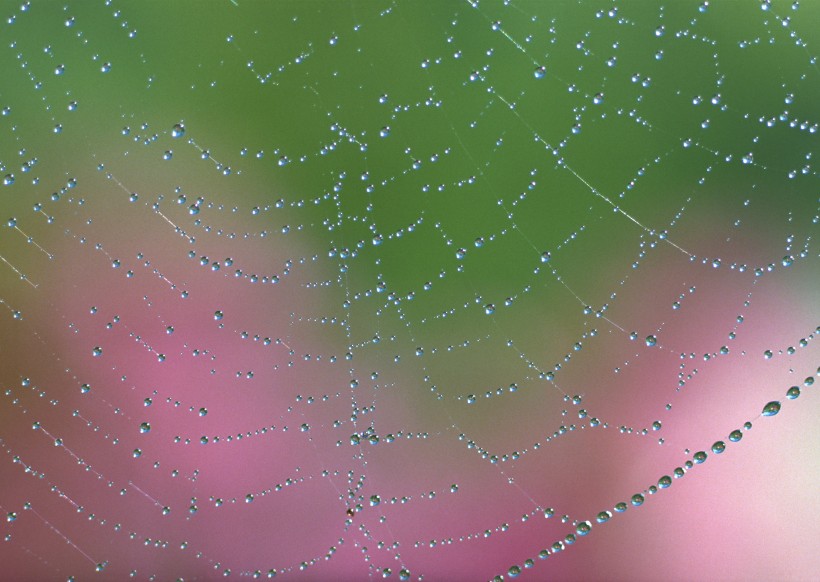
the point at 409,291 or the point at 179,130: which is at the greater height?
the point at 179,130

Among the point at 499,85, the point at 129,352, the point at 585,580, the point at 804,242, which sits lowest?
the point at 585,580

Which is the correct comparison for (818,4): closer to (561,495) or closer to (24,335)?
(561,495)

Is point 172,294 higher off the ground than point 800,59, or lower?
lower

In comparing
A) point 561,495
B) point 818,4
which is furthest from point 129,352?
point 818,4

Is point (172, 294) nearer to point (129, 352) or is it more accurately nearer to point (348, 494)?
point (129, 352)

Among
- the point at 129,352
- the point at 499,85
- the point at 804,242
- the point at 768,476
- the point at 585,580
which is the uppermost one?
the point at 499,85

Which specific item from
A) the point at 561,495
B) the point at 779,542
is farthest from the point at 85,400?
the point at 779,542
